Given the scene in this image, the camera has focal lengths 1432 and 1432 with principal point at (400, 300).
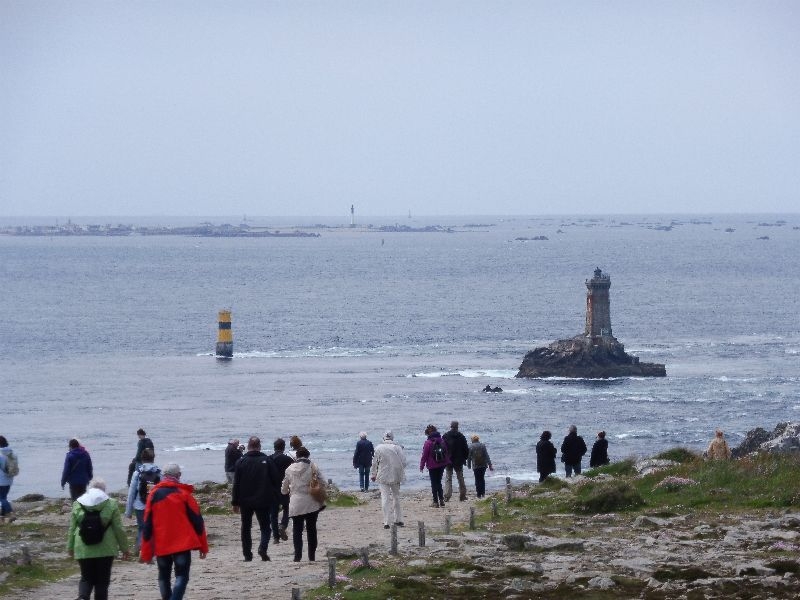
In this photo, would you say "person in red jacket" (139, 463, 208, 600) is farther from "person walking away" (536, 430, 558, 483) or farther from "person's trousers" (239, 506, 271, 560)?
"person walking away" (536, 430, 558, 483)

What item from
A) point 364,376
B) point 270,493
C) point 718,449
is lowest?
point 364,376

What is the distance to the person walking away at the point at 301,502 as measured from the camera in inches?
704

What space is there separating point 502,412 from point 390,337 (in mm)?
45144

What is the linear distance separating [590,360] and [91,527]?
248 feet

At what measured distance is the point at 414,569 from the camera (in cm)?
1675

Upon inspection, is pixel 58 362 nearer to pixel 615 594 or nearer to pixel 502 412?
pixel 502 412

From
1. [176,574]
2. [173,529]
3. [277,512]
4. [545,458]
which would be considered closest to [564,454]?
[545,458]

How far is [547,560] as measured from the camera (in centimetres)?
1739

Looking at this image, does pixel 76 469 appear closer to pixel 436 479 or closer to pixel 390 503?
pixel 390 503

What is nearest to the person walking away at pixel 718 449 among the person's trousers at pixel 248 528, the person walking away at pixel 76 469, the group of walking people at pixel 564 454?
the group of walking people at pixel 564 454

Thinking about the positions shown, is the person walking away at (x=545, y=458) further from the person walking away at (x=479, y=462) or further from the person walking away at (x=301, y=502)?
the person walking away at (x=301, y=502)

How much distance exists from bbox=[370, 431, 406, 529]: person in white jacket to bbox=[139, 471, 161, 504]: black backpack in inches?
154

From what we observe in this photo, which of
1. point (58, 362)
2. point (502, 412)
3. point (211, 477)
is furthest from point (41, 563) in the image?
point (58, 362)

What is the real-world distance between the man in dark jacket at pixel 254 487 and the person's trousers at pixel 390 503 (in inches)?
126
